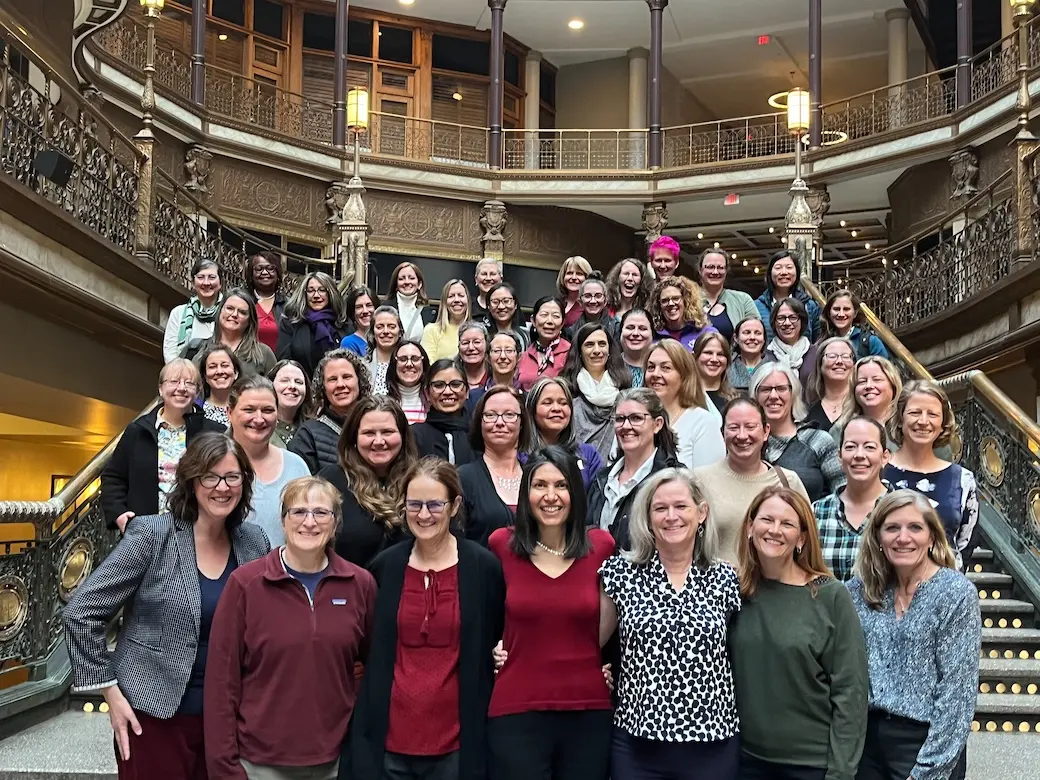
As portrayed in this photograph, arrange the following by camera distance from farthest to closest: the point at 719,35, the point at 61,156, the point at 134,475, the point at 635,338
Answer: the point at 719,35 < the point at 61,156 < the point at 635,338 < the point at 134,475

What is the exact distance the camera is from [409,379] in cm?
495

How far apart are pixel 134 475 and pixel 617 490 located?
1.82m

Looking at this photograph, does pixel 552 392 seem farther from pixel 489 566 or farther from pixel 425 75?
pixel 425 75

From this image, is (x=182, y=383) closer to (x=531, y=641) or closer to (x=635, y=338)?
(x=531, y=641)

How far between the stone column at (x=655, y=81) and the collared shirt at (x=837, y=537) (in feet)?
56.6

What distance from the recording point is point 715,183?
19.4 metres

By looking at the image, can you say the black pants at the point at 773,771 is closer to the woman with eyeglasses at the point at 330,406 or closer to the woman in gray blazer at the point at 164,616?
the woman in gray blazer at the point at 164,616

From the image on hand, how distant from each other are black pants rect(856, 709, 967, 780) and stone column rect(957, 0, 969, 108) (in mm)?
15635

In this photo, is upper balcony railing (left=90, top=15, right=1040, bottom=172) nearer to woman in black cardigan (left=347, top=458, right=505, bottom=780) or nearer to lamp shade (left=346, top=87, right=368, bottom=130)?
lamp shade (left=346, top=87, right=368, bottom=130)

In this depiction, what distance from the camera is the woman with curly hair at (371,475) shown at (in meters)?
3.48

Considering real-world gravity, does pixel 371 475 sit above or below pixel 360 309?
below

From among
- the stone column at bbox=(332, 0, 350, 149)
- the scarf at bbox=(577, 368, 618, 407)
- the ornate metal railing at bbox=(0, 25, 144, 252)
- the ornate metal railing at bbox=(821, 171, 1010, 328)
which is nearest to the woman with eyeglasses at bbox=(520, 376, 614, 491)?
the scarf at bbox=(577, 368, 618, 407)

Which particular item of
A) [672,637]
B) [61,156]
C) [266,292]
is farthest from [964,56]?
[672,637]

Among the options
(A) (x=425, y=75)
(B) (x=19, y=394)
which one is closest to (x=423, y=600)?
(B) (x=19, y=394)
